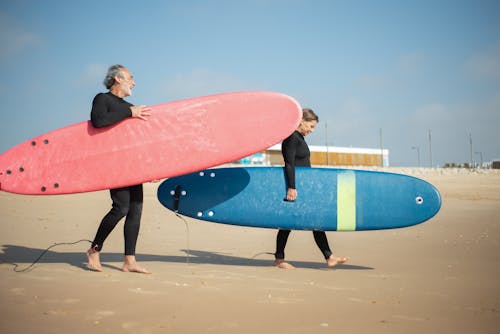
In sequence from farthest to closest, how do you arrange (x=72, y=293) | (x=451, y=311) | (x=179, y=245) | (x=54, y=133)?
(x=179, y=245) → (x=54, y=133) → (x=72, y=293) → (x=451, y=311)

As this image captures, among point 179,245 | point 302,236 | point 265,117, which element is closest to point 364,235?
point 302,236

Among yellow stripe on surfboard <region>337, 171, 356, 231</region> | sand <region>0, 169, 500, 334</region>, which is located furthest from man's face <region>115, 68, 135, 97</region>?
yellow stripe on surfboard <region>337, 171, 356, 231</region>

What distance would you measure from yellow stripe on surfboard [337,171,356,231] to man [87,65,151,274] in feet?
5.74

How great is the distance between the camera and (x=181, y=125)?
4.11 metres

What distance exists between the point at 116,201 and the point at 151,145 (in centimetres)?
57

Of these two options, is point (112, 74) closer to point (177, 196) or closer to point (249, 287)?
point (177, 196)

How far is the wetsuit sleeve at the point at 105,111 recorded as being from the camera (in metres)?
3.69

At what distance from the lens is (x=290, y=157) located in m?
4.14

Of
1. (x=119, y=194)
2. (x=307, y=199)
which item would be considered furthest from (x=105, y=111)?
(x=307, y=199)

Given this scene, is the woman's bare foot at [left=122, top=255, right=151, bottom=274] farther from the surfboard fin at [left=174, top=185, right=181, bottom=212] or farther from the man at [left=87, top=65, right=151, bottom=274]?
the surfboard fin at [left=174, top=185, right=181, bottom=212]

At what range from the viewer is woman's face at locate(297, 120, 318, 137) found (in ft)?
14.1

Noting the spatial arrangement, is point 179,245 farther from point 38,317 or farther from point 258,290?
point 38,317

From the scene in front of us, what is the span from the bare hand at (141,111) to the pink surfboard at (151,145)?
58mm

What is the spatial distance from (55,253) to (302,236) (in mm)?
3475
